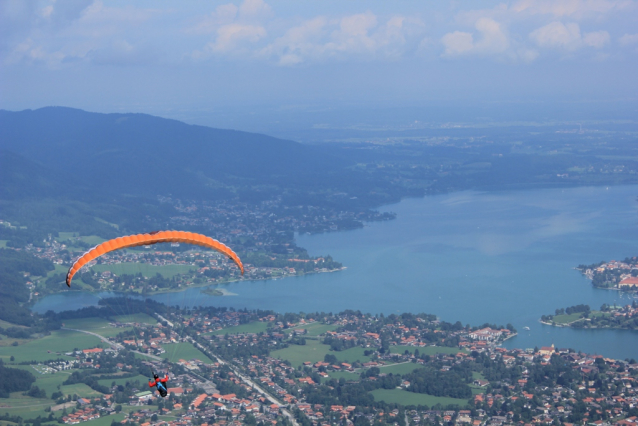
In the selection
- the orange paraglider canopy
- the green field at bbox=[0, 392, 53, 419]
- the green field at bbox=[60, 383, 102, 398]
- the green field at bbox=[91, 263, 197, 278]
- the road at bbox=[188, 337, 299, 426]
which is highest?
the orange paraglider canopy

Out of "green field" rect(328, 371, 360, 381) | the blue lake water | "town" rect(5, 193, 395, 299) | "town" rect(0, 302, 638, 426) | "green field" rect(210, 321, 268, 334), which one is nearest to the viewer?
"town" rect(0, 302, 638, 426)

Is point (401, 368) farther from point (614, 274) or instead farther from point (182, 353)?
point (614, 274)

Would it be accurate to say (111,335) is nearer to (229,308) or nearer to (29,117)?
Answer: (229,308)

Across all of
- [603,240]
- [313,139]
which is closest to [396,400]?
[603,240]

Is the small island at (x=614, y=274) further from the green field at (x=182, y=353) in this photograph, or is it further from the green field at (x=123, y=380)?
the green field at (x=123, y=380)

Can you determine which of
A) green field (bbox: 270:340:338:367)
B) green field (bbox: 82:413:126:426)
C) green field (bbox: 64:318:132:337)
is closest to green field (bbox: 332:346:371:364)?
green field (bbox: 270:340:338:367)

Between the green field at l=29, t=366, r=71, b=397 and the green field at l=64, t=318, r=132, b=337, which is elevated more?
the green field at l=64, t=318, r=132, b=337

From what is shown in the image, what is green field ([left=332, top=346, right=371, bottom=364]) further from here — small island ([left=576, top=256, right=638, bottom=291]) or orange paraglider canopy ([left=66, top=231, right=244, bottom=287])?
orange paraglider canopy ([left=66, top=231, right=244, bottom=287])
